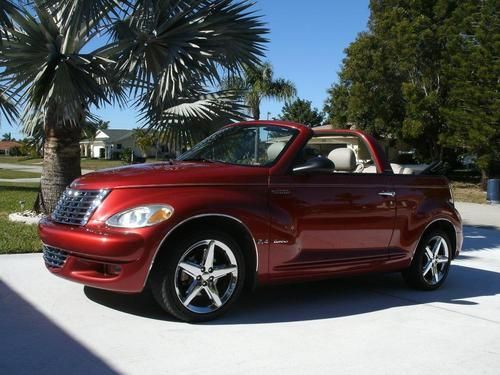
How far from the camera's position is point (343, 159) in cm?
614

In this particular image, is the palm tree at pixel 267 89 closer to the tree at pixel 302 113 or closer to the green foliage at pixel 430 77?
the green foliage at pixel 430 77

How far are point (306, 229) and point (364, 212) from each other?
788 millimetres

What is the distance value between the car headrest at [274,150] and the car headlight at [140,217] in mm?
1318

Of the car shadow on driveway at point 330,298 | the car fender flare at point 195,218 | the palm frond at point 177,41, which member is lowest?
the car shadow on driveway at point 330,298

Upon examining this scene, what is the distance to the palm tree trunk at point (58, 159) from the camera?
395 inches

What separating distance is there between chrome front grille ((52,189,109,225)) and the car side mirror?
173 centimetres

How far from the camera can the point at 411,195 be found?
6.30m

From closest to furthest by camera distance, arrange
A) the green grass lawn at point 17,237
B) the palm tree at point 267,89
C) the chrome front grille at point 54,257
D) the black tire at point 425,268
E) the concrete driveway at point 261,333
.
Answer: the concrete driveway at point 261,333
the chrome front grille at point 54,257
the black tire at point 425,268
the green grass lawn at point 17,237
the palm tree at point 267,89

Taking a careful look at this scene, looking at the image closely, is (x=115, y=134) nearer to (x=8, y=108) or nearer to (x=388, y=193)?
(x=8, y=108)

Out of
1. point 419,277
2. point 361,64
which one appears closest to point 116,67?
point 419,277

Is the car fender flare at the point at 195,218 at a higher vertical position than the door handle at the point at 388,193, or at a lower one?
lower

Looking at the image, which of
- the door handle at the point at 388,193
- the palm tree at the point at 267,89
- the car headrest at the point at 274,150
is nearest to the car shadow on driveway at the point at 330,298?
the door handle at the point at 388,193

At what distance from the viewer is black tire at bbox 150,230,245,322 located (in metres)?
4.63

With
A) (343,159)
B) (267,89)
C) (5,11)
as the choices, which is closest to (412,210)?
(343,159)
